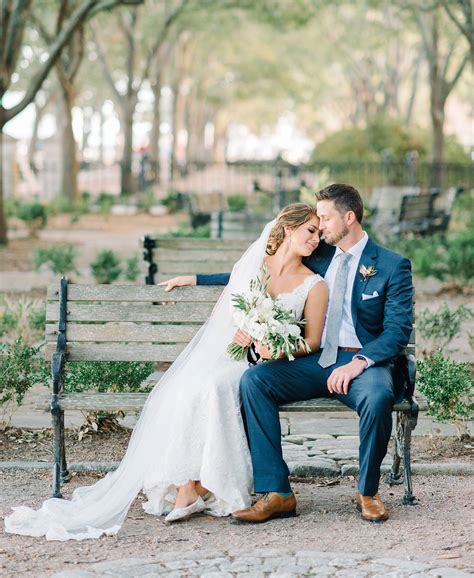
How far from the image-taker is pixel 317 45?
4962 cm

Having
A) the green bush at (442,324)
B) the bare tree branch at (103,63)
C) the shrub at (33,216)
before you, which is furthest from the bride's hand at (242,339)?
the bare tree branch at (103,63)

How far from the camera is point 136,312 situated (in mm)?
6398

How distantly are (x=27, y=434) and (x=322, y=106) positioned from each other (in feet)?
218

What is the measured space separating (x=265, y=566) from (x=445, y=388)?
2196mm

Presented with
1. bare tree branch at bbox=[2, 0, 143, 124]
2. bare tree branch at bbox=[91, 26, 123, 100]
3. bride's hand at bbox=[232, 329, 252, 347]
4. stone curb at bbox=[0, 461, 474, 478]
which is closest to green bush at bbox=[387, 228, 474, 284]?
bare tree branch at bbox=[2, 0, 143, 124]

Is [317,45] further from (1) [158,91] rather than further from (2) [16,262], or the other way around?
(2) [16,262]

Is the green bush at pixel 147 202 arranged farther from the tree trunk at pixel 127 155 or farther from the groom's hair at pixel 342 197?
the groom's hair at pixel 342 197

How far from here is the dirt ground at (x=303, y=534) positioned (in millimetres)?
4891

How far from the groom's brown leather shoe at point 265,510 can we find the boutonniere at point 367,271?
1210 millimetres

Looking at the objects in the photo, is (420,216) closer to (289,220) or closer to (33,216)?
(33,216)

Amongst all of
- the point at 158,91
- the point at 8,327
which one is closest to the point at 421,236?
the point at 8,327

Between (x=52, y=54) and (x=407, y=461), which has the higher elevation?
(x=52, y=54)

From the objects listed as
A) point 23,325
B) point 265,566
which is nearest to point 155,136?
point 23,325

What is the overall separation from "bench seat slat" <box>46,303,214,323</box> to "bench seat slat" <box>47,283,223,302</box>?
0.12ft
